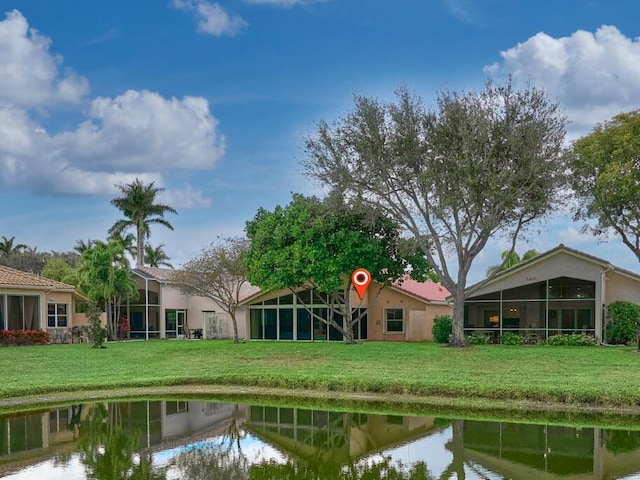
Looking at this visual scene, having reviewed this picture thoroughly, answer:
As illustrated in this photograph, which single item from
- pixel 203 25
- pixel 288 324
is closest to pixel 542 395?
pixel 203 25

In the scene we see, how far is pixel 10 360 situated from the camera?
27031 mm

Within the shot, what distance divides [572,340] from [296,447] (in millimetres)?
22905

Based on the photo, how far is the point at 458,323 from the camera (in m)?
30.8

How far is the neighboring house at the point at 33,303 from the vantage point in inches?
1412

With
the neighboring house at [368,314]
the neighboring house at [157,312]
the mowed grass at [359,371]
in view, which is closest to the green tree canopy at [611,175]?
the mowed grass at [359,371]

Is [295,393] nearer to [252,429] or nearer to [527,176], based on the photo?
[252,429]

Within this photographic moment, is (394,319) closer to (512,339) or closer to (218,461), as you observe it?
(512,339)

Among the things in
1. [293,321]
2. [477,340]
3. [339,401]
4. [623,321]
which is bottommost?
[477,340]

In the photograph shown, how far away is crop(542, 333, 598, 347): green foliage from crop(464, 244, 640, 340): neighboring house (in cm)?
69

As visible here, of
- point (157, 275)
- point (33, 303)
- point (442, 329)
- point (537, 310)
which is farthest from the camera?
point (157, 275)

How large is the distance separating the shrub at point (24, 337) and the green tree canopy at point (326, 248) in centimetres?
1174

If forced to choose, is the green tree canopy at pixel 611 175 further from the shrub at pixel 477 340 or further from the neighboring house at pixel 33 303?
the neighboring house at pixel 33 303

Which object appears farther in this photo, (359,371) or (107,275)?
(107,275)

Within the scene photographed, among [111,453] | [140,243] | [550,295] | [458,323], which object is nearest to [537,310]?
[550,295]
